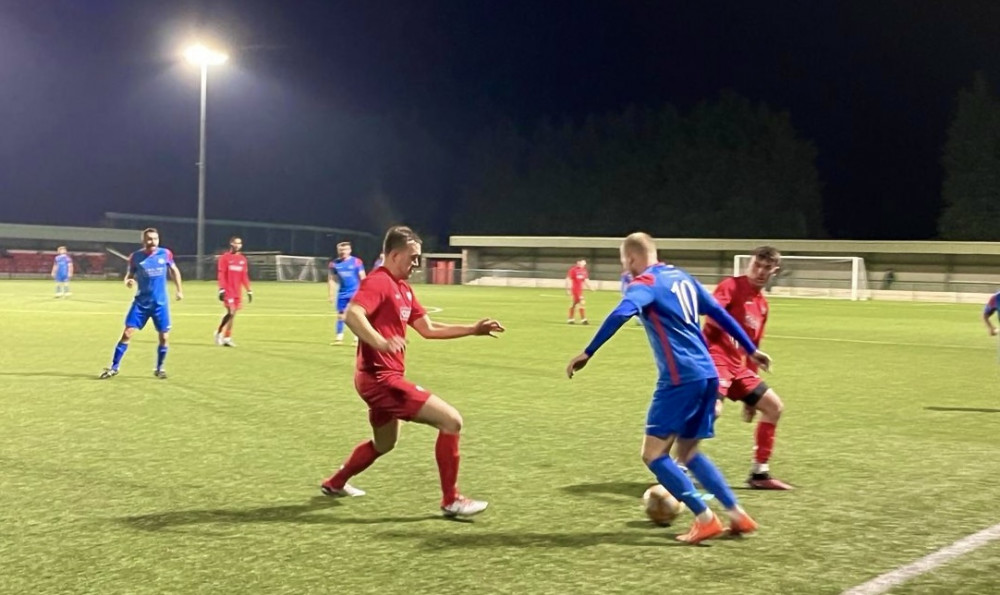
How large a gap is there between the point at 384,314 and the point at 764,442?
3152 millimetres

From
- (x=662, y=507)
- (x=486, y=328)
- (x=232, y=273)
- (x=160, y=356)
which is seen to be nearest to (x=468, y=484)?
(x=486, y=328)

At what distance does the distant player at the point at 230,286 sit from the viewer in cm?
1934

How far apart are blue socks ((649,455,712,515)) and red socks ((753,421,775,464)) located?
177 centimetres

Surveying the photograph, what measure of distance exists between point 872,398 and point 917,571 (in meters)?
7.85

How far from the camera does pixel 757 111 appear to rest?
89938 mm

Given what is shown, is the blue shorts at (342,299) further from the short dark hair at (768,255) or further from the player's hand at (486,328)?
the player's hand at (486,328)

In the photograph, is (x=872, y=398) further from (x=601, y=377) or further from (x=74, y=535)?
(x=74, y=535)

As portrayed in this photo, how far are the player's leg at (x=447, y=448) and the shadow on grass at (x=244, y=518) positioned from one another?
167 mm

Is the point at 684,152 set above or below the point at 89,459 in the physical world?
above

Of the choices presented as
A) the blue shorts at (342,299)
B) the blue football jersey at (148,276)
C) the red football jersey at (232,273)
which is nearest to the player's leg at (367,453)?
the blue football jersey at (148,276)

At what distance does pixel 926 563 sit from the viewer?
17.9 ft

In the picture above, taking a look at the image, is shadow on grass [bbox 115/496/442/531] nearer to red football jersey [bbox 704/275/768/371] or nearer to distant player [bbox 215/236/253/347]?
red football jersey [bbox 704/275/768/371]

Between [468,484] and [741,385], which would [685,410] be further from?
[468,484]

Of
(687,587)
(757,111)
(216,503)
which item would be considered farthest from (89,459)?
(757,111)
